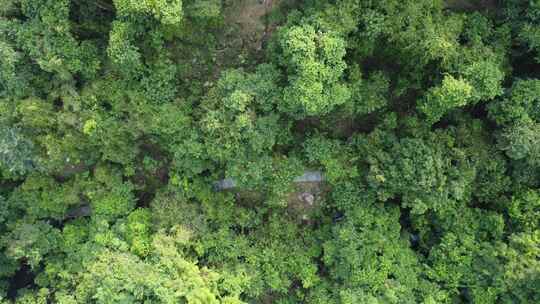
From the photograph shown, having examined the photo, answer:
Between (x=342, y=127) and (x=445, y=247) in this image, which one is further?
(x=342, y=127)

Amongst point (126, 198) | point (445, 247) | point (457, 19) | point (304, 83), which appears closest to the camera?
point (304, 83)

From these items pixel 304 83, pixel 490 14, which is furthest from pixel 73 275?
pixel 490 14

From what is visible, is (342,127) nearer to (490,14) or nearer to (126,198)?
(490,14)

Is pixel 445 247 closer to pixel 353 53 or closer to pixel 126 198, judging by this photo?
pixel 353 53

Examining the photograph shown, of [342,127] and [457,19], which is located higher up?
[457,19]

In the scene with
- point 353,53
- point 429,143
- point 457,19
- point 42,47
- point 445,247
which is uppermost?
point 457,19

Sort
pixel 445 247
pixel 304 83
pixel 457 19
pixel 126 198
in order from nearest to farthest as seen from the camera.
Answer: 1. pixel 304 83
2. pixel 457 19
3. pixel 445 247
4. pixel 126 198
